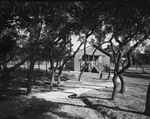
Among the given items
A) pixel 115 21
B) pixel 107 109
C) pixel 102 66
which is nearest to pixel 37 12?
pixel 115 21

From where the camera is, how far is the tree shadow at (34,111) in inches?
188

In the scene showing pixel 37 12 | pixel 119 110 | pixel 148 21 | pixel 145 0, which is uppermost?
pixel 37 12

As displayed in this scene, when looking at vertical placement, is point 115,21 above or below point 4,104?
above

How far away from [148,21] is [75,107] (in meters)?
5.54

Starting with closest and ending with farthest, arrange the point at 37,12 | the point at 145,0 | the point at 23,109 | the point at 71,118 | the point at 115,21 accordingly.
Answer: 1. the point at 145,0
2. the point at 71,118
3. the point at 23,109
4. the point at 37,12
5. the point at 115,21

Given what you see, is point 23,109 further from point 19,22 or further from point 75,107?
point 19,22

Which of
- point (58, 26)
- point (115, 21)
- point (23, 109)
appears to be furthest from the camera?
point (58, 26)

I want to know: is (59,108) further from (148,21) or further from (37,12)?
(148,21)

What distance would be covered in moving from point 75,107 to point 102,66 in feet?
74.7

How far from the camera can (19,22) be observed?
7531 mm

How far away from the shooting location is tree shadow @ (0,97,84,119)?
479 cm

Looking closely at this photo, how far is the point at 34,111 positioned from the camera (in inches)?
206

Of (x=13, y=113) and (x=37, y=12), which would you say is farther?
(x=37, y=12)

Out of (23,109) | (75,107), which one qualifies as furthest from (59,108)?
(23,109)
